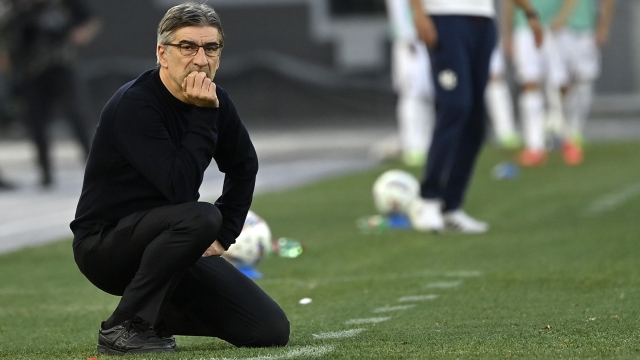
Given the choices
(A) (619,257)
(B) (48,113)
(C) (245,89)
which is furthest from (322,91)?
(A) (619,257)

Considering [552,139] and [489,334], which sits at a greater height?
[489,334]

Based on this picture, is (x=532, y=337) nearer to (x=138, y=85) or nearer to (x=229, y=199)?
(x=229, y=199)

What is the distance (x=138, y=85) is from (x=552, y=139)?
451 inches

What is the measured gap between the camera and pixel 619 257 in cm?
739

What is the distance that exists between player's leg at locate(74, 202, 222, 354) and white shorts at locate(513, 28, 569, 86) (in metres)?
9.81

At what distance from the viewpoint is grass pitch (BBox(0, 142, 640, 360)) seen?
4.84 m

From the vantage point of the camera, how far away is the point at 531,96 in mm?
14211

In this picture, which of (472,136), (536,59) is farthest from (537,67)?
(472,136)

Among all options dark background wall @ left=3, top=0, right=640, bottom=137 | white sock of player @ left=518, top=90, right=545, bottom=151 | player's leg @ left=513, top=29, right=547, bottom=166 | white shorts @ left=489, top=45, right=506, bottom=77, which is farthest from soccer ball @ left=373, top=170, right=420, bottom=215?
dark background wall @ left=3, top=0, right=640, bottom=137

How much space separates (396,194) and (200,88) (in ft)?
16.3

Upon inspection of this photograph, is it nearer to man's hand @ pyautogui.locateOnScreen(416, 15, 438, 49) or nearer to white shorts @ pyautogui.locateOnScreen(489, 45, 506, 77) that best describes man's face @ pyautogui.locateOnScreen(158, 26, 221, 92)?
man's hand @ pyautogui.locateOnScreen(416, 15, 438, 49)

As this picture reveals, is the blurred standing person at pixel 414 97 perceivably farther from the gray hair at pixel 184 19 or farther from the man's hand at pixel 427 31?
the gray hair at pixel 184 19

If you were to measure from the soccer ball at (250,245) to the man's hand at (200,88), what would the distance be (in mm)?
2353

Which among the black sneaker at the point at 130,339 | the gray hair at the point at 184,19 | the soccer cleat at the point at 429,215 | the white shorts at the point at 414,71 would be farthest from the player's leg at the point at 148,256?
the white shorts at the point at 414,71
